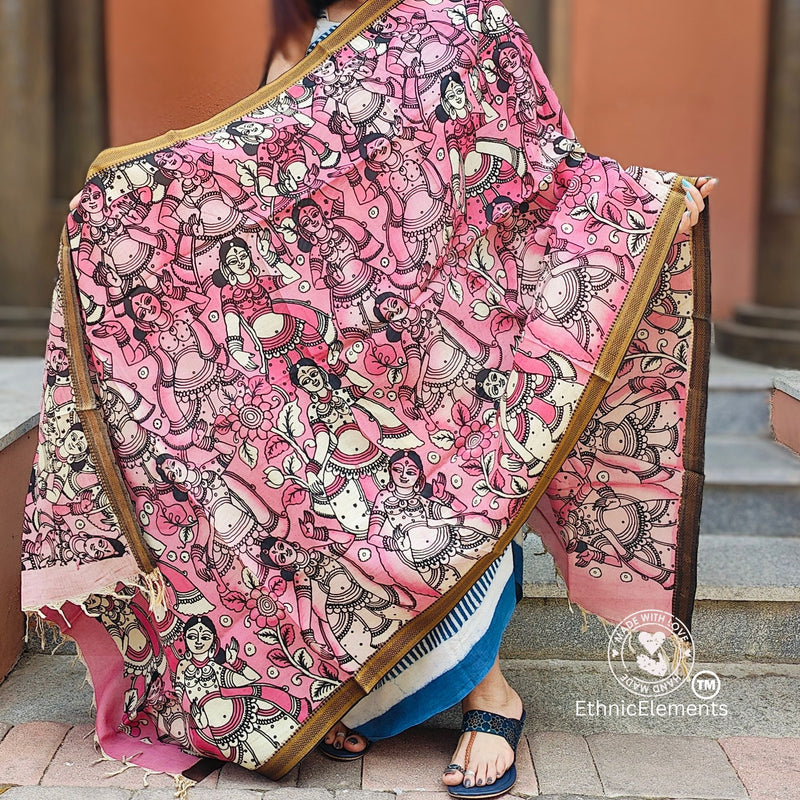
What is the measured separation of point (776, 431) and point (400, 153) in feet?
3.93

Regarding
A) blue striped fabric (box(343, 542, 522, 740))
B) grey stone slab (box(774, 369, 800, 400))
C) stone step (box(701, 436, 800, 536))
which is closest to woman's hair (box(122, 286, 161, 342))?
blue striped fabric (box(343, 542, 522, 740))

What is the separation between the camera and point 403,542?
2025 mm

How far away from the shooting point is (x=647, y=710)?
2406mm

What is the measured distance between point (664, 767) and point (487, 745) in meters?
0.37

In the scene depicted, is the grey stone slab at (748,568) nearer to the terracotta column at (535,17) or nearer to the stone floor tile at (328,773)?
the stone floor tile at (328,773)

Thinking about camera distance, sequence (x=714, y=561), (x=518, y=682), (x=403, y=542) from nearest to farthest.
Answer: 1. (x=403, y=542)
2. (x=518, y=682)
3. (x=714, y=561)

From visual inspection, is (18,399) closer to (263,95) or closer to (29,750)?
(29,750)

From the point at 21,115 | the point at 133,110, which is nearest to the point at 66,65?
the point at 21,115

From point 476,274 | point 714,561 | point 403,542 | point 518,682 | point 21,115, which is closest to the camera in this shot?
point 403,542

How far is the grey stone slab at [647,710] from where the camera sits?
2.34 m

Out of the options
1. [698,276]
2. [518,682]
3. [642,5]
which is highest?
[642,5]

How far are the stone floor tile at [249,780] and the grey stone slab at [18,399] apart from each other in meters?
0.91

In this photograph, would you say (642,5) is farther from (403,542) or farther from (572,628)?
(403,542)

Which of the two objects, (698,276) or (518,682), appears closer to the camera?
(698,276)
